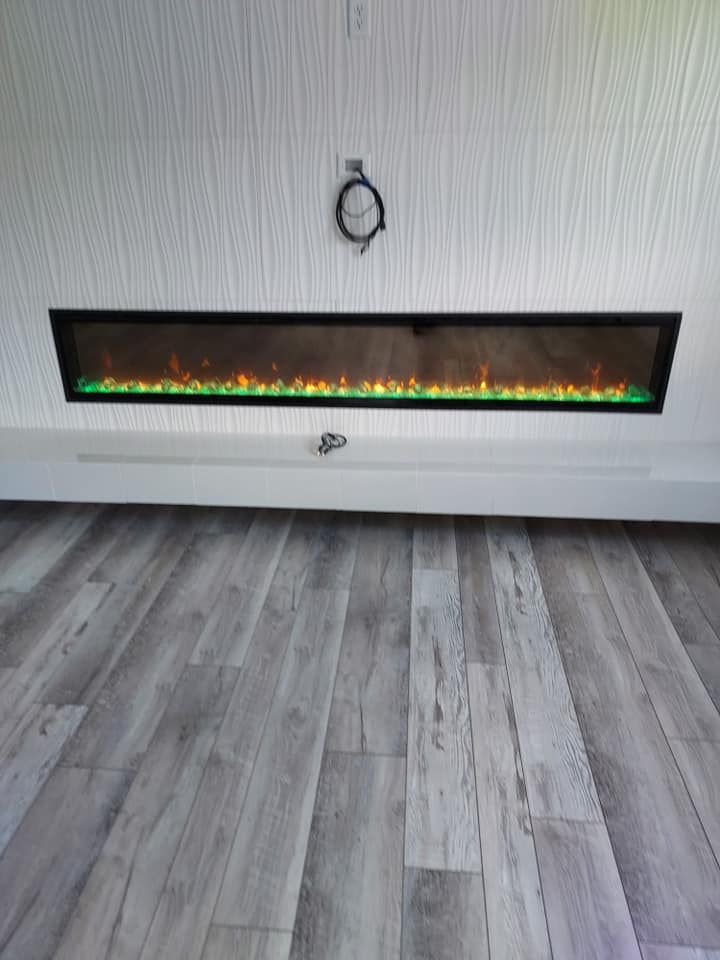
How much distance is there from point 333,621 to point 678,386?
149 centimetres

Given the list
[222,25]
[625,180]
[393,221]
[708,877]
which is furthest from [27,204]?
[708,877]

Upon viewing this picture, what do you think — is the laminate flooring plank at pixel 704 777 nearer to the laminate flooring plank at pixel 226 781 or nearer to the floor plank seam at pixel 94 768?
the laminate flooring plank at pixel 226 781

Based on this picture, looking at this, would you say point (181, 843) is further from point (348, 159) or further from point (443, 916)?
point (348, 159)

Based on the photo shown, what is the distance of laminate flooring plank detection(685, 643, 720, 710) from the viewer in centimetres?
163

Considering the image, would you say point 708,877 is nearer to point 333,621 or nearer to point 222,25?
point 333,621

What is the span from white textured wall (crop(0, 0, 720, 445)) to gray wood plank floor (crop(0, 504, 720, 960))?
706 millimetres

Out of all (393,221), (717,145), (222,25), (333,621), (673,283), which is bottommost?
(333,621)

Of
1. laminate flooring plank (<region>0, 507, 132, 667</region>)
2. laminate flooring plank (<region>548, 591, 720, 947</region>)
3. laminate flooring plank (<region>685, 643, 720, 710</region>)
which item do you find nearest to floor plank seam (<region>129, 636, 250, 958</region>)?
laminate flooring plank (<region>0, 507, 132, 667</region>)

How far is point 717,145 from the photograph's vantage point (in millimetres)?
1995

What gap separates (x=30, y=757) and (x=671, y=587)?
185cm

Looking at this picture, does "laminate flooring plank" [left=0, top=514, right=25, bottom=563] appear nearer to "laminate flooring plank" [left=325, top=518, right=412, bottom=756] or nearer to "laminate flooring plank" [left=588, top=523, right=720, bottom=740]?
"laminate flooring plank" [left=325, top=518, right=412, bottom=756]

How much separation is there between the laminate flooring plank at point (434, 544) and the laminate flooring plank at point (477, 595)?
27 mm

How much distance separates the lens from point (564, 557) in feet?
7.26

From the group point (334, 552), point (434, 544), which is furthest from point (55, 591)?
A: point (434, 544)
